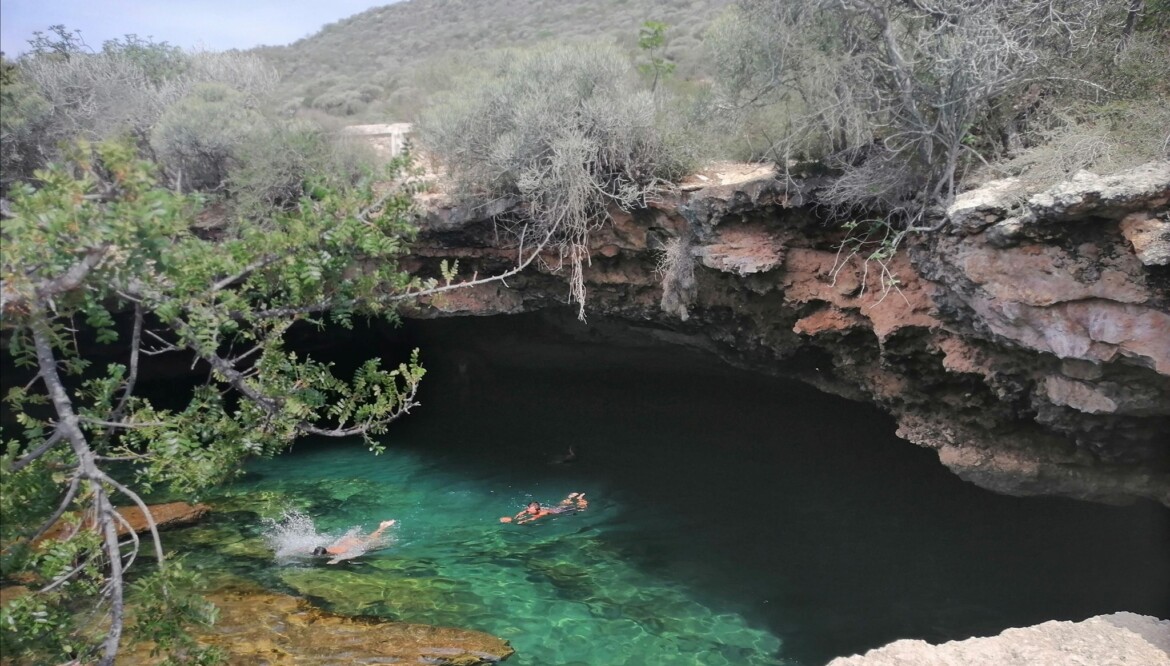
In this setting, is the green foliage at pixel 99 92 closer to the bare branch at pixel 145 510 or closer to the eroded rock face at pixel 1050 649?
the bare branch at pixel 145 510

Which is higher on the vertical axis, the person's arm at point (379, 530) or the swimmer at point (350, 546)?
the swimmer at point (350, 546)

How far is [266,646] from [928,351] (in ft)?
21.1

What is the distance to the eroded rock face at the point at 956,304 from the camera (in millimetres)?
5152

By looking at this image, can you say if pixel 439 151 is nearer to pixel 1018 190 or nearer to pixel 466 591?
pixel 466 591

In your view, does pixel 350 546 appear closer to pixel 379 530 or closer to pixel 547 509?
pixel 379 530

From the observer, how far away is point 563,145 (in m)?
8.38

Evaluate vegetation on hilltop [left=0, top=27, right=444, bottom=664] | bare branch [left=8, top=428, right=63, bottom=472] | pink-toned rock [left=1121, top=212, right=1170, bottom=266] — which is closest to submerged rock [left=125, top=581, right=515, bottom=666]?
vegetation on hilltop [left=0, top=27, right=444, bottom=664]

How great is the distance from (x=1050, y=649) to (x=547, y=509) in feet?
19.5

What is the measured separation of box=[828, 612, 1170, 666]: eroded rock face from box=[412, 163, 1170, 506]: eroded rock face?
1.64 m

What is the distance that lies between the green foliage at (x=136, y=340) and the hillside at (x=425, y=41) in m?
9.45

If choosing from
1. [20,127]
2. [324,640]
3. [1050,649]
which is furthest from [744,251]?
[20,127]

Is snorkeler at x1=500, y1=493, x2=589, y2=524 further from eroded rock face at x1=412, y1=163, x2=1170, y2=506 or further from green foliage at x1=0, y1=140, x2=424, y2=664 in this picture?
green foliage at x1=0, y1=140, x2=424, y2=664

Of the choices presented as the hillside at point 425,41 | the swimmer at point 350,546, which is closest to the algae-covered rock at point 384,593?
the swimmer at point 350,546

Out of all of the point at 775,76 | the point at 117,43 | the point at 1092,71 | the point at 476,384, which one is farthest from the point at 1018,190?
the point at 117,43
